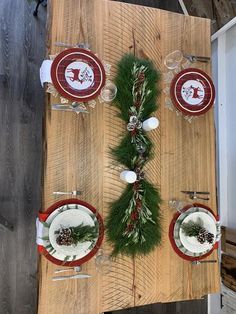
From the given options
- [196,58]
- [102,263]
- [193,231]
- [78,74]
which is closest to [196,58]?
[196,58]

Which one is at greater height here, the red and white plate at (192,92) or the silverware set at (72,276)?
the red and white plate at (192,92)

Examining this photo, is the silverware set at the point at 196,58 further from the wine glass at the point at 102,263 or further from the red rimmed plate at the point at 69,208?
the wine glass at the point at 102,263

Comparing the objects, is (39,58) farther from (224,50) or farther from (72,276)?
(72,276)

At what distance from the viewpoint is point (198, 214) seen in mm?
1305

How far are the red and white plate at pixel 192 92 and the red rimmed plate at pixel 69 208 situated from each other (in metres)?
0.58

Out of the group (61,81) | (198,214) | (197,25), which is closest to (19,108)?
(61,81)

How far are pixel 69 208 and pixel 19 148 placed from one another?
3.02 feet

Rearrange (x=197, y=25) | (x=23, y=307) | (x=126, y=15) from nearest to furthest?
(x=126, y=15)
(x=197, y=25)
(x=23, y=307)

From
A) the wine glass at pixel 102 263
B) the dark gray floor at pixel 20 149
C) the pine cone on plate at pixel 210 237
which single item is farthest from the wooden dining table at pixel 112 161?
the dark gray floor at pixel 20 149

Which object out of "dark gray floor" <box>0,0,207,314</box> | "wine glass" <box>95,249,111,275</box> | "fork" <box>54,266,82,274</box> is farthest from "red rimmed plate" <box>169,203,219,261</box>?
"dark gray floor" <box>0,0,207,314</box>

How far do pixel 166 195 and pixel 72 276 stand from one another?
19.8 inches

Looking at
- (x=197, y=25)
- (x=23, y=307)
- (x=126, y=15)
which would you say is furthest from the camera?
(x=23, y=307)

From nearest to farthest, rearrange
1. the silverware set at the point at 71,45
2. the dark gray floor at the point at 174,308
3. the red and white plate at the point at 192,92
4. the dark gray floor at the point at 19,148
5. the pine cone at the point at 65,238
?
1. the pine cone at the point at 65,238
2. the silverware set at the point at 71,45
3. the red and white plate at the point at 192,92
4. the dark gray floor at the point at 19,148
5. the dark gray floor at the point at 174,308

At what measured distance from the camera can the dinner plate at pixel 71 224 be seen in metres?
1.11
